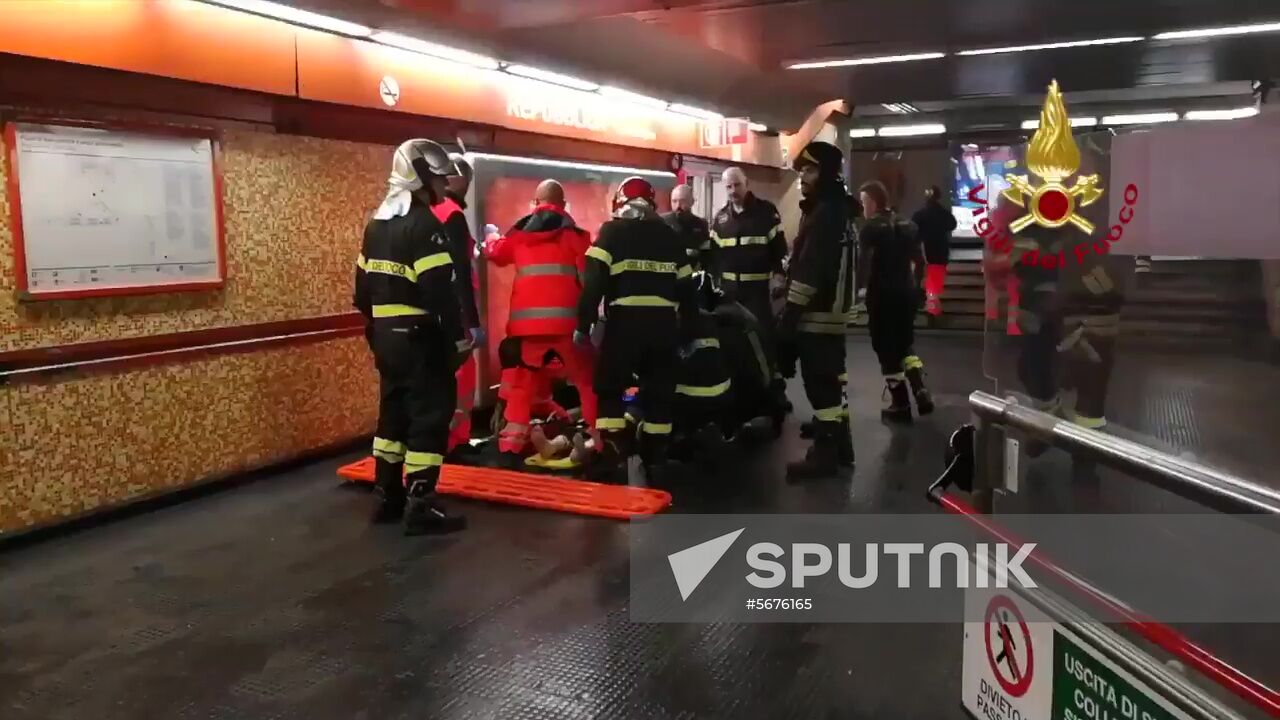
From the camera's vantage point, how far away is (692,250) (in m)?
6.14

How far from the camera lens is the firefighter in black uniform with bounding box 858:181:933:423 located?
7031mm

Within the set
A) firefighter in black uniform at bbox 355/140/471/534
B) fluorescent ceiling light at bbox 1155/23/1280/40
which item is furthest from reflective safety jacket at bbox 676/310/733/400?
fluorescent ceiling light at bbox 1155/23/1280/40

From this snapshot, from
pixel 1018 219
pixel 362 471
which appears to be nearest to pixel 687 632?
pixel 1018 219

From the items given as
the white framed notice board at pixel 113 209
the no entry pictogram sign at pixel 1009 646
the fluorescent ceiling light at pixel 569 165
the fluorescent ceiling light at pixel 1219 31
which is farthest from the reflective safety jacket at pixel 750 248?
the no entry pictogram sign at pixel 1009 646

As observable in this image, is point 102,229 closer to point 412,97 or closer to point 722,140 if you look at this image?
point 412,97

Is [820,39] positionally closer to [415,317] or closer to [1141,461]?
[415,317]

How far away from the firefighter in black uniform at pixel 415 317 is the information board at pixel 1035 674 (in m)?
2.87

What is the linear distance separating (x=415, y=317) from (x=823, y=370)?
2346 millimetres

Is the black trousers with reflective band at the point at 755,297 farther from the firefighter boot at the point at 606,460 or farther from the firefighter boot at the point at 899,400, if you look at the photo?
the firefighter boot at the point at 606,460

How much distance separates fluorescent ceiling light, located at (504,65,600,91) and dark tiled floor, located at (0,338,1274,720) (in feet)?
11.1

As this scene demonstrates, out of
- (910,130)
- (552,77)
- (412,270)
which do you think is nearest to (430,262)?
(412,270)

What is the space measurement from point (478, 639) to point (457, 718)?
56cm

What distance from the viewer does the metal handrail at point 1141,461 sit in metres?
1.38

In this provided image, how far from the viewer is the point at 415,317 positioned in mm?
4457
